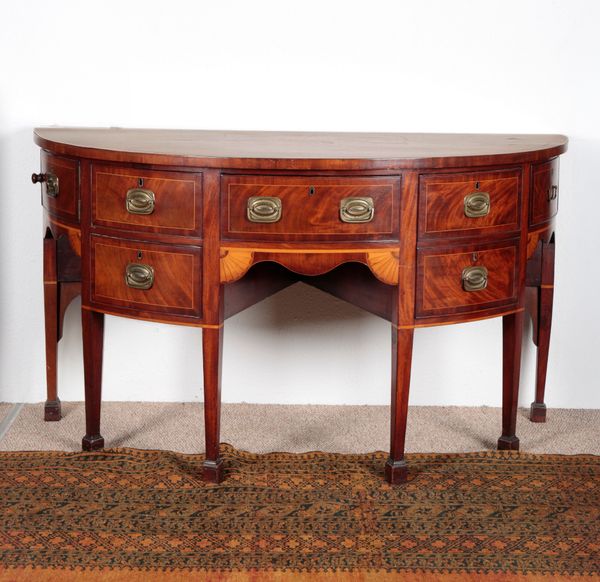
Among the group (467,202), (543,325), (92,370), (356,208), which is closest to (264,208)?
(356,208)

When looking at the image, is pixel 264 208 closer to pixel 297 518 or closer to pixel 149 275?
pixel 149 275

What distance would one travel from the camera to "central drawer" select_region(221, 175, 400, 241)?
259 centimetres

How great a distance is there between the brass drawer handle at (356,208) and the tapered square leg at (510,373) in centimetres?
57

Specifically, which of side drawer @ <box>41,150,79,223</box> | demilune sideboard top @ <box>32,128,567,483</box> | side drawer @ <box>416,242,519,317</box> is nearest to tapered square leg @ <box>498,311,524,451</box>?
demilune sideboard top @ <box>32,128,567,483</box>

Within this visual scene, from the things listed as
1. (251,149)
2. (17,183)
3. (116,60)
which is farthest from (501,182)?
(17,183)

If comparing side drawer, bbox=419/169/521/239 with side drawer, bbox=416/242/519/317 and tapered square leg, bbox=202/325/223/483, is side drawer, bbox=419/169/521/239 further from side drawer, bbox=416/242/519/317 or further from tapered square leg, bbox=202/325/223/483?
tapered square leg, bbox=202/325/223/483

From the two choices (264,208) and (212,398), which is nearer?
(264,208)

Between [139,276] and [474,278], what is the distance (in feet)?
2.65

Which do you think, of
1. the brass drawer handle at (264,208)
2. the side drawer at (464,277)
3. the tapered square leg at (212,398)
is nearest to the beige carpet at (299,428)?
the tapered square leg at (212,398)

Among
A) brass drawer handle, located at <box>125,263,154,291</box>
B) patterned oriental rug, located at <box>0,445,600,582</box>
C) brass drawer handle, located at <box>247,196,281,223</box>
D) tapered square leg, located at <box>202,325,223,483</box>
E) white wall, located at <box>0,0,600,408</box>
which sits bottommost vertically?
patterned oriental rug, located at <box>0,445,600,582</box>

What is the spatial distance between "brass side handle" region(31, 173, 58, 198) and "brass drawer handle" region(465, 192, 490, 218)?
1.03 m

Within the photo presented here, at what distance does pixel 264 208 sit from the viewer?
2.60 metres

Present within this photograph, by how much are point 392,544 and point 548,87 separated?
148cm

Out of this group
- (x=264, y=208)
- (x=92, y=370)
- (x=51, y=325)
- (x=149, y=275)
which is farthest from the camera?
(x=51, y=325)
